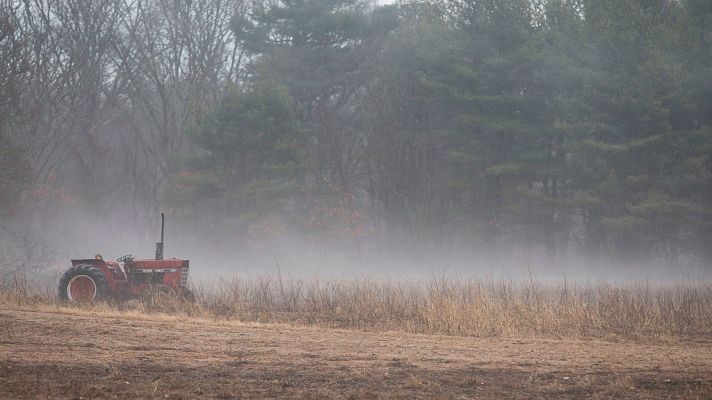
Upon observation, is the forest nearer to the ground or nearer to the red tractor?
the red tractor

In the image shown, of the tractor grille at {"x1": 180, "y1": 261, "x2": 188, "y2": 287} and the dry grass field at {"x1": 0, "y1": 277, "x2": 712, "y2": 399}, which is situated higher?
the tractor grille at {"x1": 180, "y1": 261, "x2": 188, "y2": 287}

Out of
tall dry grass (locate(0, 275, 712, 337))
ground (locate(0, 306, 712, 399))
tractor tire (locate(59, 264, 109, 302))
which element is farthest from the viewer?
tractor tire (locate(59, 264, 109, 302))

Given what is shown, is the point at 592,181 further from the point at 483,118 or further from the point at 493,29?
the point at 493,29

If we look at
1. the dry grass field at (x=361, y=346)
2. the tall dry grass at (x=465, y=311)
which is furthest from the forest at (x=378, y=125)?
the dry grass field at (x=361, y=346)

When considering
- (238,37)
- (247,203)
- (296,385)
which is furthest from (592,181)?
(296,385)

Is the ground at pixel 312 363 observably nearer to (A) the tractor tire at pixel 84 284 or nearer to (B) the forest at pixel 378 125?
(A) the tractor tire at pixel 84 284

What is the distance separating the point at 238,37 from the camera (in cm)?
4444

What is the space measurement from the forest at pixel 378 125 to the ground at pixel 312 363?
20218mm

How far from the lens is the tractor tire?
18.4 metres

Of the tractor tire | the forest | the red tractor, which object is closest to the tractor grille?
the red tractor

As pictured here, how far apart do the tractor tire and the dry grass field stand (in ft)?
1.92

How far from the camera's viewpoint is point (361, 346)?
1286 centimetres

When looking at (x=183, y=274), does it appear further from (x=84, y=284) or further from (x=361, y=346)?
(x=361, y=346)

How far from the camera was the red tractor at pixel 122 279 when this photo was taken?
18469 millimetres
